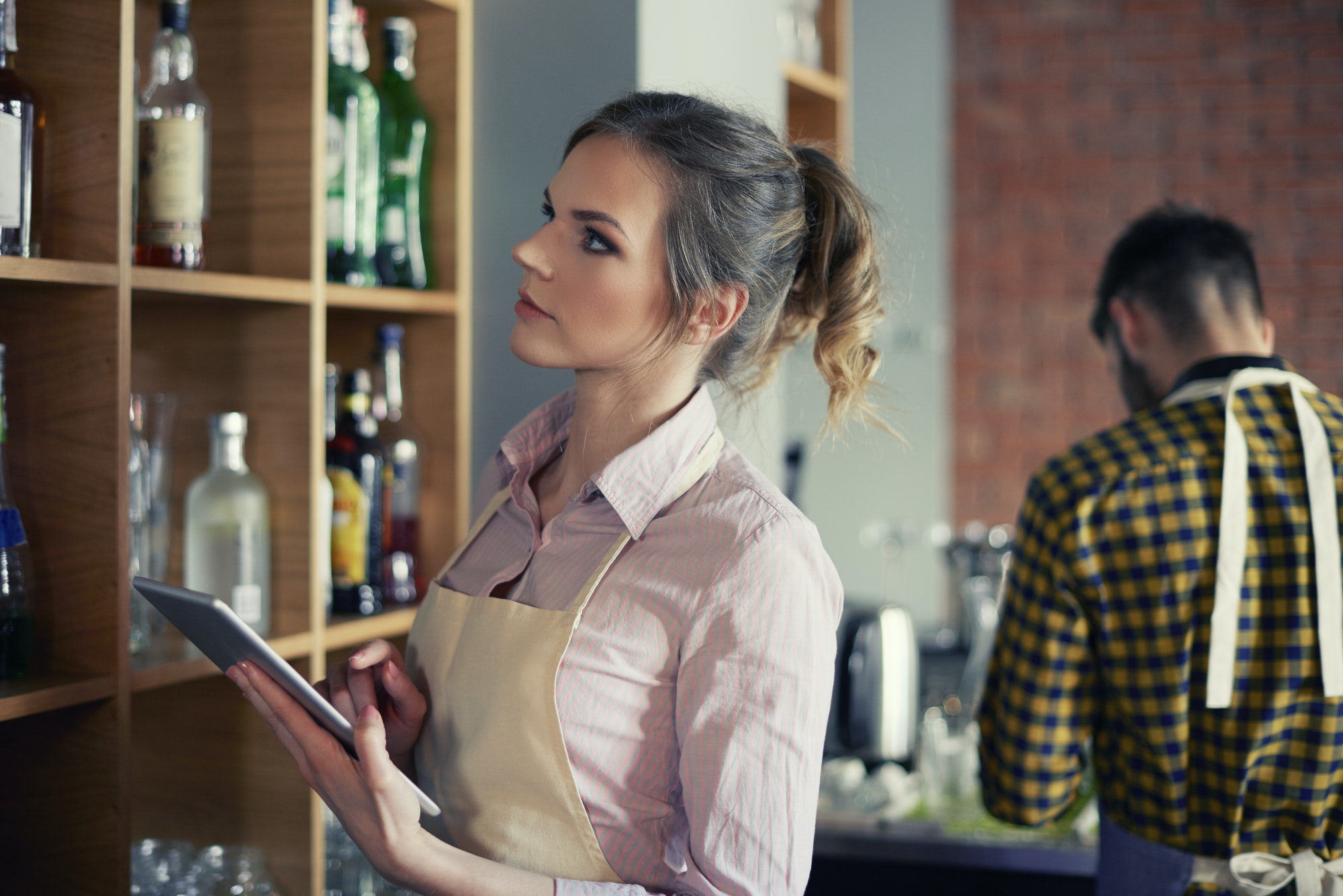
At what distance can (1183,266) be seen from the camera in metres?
1.69

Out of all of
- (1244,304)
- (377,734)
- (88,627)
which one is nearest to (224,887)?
(88,627)

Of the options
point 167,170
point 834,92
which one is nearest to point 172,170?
point 167,170

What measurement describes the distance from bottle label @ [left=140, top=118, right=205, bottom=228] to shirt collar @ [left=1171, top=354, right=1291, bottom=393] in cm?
126

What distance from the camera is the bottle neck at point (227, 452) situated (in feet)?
4.88

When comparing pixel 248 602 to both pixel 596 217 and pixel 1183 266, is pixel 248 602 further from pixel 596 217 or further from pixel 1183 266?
pixel 1183 266

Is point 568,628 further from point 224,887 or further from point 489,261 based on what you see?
point 489,261

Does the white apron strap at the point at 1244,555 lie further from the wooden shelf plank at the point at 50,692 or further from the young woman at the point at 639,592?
the wooden shelf plank at the point at 50,692

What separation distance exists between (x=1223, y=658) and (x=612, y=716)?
0.82 meters

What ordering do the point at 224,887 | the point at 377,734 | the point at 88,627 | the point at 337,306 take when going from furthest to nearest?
the point at 337,306 < the point at 224,887 < the point at 88,627 < the point at 377,734

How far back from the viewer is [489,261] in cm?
171

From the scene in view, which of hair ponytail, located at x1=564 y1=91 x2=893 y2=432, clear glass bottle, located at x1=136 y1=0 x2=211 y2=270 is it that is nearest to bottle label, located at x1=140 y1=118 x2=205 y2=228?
clear glass bottle, located at x1=136 y1=0 x2=211 y2=270

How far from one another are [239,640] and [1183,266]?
134 cm

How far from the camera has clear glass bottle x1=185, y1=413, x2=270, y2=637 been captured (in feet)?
4.88

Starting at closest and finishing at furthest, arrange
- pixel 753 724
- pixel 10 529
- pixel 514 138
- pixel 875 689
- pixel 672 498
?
pixel 753 724, pixel 672 498, pixel 10 529, pixel 514 138, pixel 875 689
